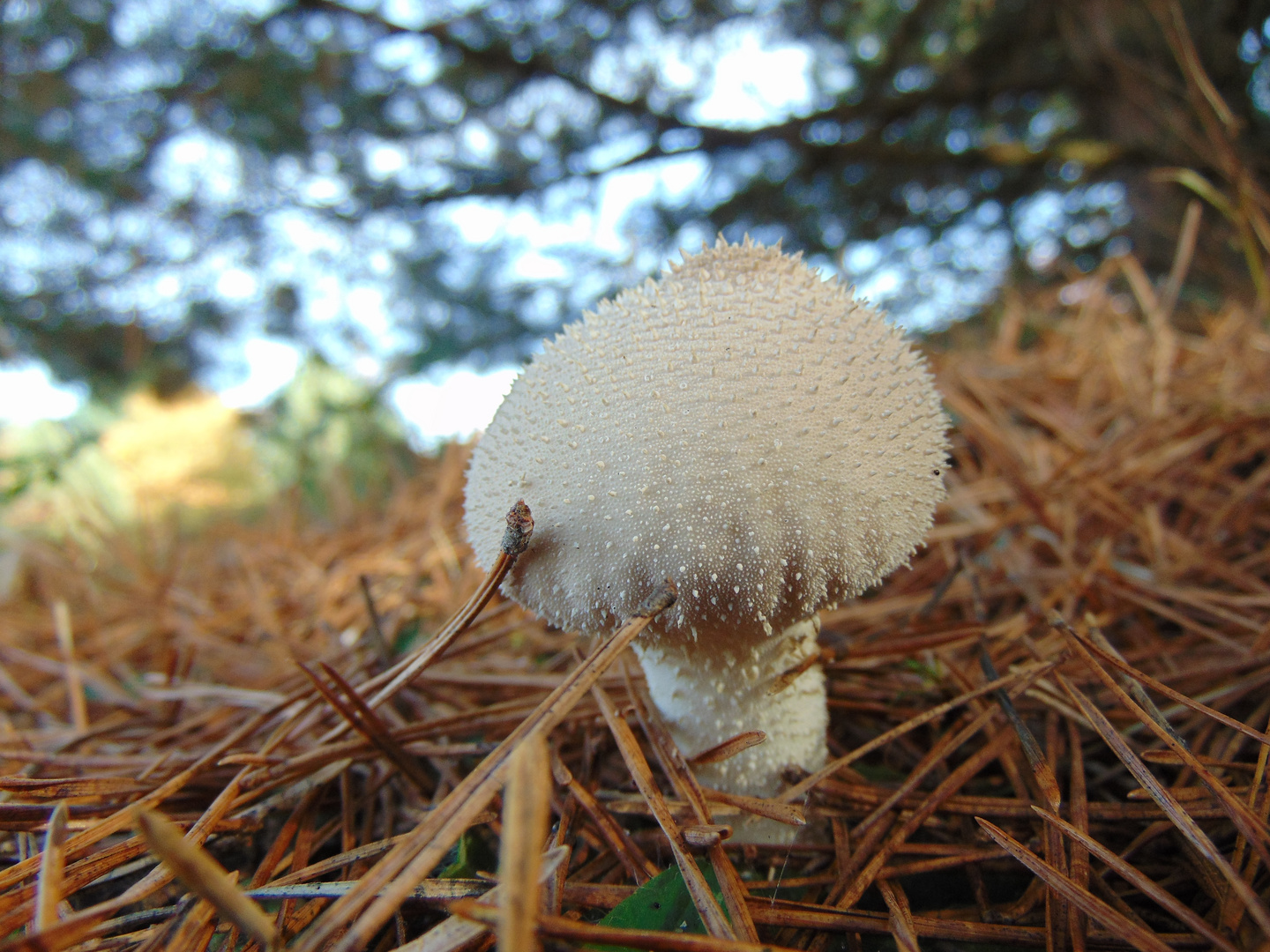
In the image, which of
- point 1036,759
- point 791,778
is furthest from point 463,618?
point 1036,759

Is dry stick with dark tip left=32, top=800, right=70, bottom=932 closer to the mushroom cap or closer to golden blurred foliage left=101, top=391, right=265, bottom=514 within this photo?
the mushroom cap

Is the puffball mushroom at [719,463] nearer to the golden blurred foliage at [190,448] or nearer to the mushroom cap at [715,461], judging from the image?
the mushroom cap at [715,461]

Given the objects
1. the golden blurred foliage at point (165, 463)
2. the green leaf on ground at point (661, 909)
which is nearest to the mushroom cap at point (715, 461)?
the green leaf on ground at point (661, 909)

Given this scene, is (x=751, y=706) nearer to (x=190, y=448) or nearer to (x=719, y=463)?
(x=719, y=463)

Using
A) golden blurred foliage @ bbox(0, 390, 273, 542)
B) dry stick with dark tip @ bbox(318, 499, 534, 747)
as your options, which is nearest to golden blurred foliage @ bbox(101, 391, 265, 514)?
golden blurred foliage @ bbox(0, 390, 273, 542)

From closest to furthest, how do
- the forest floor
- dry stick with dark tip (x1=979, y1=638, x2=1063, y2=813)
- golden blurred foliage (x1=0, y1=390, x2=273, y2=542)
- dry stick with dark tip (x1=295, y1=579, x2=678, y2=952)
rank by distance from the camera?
dry stick with dark tip (x1=295, y1=579, x2=678, y2=952), the forest floor, dry stick with dark tip (x1=979, y1=638, x2=1063, y2=813), golden blurred foliage (x1=0, y1=390, x2=273, y2=542)

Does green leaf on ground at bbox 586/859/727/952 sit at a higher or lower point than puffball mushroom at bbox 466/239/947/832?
lower

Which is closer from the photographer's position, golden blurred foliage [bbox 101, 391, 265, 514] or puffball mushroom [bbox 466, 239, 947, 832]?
puffball mushroom [bbox 466, 239, 947, 832]
